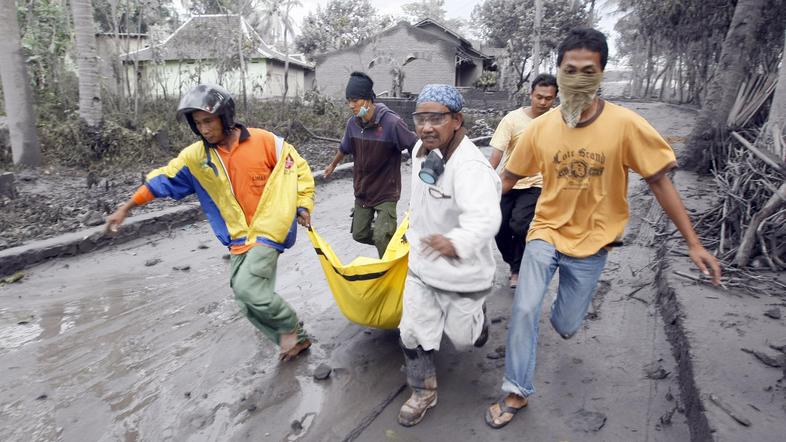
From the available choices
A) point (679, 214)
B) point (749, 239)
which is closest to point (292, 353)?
point (679, 214)

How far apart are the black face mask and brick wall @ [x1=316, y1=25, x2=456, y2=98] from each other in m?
Answer: 26.9

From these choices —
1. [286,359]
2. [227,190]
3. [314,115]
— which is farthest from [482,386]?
[314,115]

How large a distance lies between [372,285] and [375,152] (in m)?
1.46

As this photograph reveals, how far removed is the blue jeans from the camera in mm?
2578

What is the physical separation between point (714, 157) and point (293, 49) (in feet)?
122

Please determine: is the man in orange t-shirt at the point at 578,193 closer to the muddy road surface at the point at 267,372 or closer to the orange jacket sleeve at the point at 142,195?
the muddy road surface at the point at 267,372

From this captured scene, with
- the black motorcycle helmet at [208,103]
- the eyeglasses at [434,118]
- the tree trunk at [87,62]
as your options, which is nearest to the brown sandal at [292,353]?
the black motorcycle helmet at [208,103]

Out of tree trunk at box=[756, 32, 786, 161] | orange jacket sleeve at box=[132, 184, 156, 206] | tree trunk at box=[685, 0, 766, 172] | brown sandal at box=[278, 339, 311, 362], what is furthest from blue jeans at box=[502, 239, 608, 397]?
tree trunk at box=[685, 0, 766, 172]

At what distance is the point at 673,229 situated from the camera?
5.39 m

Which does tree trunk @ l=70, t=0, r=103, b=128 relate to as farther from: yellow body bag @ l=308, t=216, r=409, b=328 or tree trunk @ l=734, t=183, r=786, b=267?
tree trunk @ l=734, t=183, r=786, b=267

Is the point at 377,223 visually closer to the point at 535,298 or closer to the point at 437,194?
the point at 437,194

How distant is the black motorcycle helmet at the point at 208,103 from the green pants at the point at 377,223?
160 centimetres

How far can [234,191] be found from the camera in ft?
10.4

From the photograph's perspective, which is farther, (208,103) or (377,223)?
(377,223)
